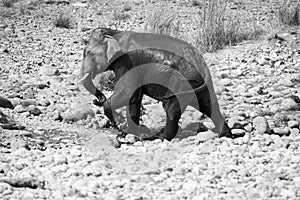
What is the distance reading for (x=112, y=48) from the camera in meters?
7.13

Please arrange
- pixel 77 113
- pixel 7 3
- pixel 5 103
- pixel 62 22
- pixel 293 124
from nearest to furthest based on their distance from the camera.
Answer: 1. pixel 293 124
2. pixel 77 113
3. pixel 5 103
4. pixel 62 22
5. pixel 7 3

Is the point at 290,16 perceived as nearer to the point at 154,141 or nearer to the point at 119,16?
the point at 119,16

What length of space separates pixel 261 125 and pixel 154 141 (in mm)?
1272

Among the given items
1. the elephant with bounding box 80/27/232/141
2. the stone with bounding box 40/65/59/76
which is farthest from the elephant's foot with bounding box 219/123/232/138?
the stone with bounding box 40/65/59/76

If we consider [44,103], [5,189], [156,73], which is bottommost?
[44,103]

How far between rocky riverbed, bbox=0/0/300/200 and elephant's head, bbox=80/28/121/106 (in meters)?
0.56

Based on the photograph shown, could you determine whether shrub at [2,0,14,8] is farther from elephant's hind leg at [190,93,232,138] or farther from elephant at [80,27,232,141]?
elephant's hind leg at [190,93,232,138]

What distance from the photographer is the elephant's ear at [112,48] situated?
23.3ft

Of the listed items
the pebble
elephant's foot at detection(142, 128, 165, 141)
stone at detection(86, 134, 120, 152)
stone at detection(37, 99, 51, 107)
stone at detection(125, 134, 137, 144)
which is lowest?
stone at detection(37, 99, 51, 107)

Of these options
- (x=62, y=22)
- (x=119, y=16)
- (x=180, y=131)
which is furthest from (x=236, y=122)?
(x=119, y=16)

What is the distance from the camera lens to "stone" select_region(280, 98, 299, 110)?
8.05 meters

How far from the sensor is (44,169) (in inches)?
232

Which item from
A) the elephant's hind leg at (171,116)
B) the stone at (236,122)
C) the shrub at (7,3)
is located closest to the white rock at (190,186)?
the elephant's hind leg at (171,116)

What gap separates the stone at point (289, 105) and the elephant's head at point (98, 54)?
2.37 m
